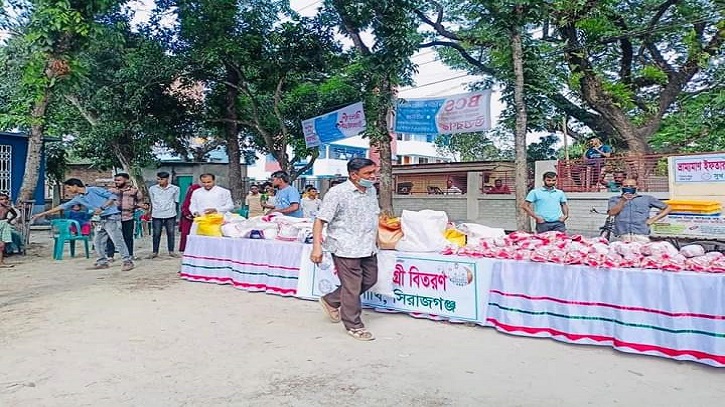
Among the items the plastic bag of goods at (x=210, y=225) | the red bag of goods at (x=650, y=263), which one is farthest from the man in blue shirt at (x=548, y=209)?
the plastic bag of goods at (x=210, y=225)

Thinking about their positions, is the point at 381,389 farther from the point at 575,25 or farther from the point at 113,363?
the point at 575,25

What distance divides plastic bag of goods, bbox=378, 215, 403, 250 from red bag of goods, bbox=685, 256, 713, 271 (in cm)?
249

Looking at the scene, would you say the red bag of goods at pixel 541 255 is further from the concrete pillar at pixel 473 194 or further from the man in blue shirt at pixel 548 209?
the concrete pillar at pixel 473 194

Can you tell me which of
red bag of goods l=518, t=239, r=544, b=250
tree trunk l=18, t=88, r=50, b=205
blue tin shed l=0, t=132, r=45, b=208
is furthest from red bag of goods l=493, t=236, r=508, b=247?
blue tin shed l=0, t=132, r=45, b=208

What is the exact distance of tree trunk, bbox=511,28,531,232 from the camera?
A: 36.1 ft

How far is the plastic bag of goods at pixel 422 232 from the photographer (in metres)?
5.57

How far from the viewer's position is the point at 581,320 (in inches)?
182

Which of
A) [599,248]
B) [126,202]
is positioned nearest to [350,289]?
[599,248]

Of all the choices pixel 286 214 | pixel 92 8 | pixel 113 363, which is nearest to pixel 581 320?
pixel 113 363

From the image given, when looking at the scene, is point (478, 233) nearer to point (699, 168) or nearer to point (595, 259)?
point (595, 259)

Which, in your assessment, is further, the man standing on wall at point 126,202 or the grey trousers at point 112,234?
the man standing on wall at point 126,202

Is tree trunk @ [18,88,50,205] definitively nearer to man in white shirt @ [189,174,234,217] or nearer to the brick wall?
man in white shirt @ [189,174,234,217]

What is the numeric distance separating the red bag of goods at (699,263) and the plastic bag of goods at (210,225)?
5.48m

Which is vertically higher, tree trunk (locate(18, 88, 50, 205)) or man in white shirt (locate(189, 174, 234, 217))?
tree trunk (locate(18, 88, 50, 205))
